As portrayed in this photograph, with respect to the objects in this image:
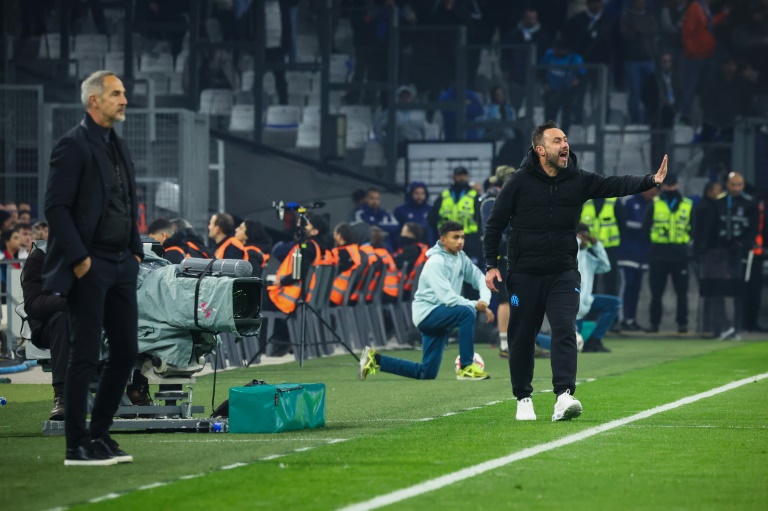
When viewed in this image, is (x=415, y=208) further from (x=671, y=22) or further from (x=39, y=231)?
A: (x=39, y=231)

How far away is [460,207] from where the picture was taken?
24781mm

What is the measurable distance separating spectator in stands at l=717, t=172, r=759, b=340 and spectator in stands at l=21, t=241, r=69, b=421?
48.2ft

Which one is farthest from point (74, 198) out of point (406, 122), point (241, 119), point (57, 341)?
point (241, 119)

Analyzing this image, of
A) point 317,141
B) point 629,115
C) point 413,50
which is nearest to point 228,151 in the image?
point 317,141

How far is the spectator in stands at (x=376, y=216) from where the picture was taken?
2595 cm

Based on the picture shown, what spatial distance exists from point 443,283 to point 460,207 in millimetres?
8803

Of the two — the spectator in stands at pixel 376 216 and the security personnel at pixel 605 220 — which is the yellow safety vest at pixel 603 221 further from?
the spectator in stands at pixel 376 216

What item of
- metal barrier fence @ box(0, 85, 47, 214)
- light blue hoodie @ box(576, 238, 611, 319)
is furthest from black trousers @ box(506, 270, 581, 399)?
metal barrier fence @ box(0, 85, 47, 214)

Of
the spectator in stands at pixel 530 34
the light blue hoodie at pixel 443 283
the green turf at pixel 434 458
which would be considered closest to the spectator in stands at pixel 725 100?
the spectator in stands at pixel 530 34

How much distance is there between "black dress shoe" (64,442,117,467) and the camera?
29.3 ft

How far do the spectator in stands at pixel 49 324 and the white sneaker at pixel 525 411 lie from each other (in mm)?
3044

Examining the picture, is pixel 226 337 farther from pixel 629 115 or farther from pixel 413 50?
pixel 629 115

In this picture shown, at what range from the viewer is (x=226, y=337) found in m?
18.7

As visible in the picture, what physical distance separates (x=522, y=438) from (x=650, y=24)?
21.0m
